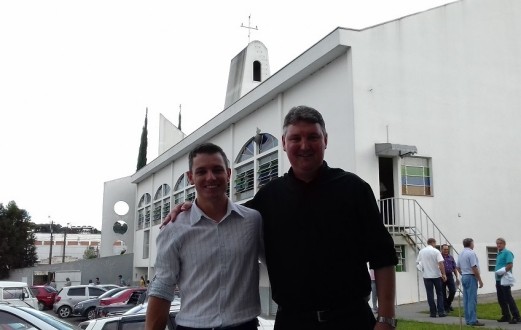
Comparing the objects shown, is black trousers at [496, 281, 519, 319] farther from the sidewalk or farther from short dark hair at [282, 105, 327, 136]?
short dark hair at [282, 105, 327, 136]

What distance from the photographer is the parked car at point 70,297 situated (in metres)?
24.8

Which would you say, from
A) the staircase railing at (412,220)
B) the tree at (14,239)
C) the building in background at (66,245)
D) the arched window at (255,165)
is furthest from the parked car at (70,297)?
the building in background at (66,245)

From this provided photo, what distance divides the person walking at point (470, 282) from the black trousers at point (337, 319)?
364 inches

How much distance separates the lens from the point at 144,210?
4488 centimetres

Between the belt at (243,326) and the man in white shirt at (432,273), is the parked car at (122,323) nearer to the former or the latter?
the belt at (243,326)

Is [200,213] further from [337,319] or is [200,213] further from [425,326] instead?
[425,326]

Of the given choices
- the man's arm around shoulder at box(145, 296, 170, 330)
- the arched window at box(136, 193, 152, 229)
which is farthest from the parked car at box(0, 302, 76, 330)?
the arched window at box(136, 193, 152, 229)

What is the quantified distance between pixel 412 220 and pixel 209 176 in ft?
52.4


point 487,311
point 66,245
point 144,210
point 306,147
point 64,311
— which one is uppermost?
point 144,210

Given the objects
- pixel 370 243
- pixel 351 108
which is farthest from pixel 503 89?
pixel 370 243

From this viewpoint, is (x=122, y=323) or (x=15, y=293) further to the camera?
(x=15, y=293)

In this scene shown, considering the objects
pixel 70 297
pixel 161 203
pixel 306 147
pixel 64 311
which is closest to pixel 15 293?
pixel 64 311

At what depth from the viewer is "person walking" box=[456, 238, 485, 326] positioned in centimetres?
1105

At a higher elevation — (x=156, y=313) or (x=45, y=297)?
(x=156, y=313)
